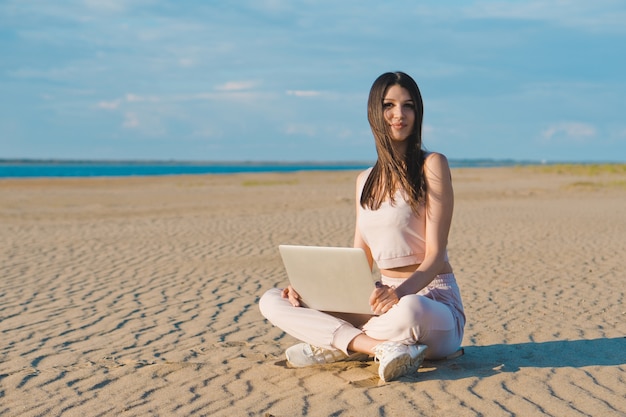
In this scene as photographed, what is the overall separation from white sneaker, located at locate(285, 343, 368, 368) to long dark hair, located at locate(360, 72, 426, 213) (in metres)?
0.96

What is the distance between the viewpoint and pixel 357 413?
3.74m

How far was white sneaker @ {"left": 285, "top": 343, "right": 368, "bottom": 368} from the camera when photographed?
4.56m

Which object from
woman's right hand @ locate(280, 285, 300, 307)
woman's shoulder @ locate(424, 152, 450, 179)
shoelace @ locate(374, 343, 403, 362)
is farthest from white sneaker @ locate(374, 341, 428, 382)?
woman's shoulder @ locate(424, 152, 450, 179)

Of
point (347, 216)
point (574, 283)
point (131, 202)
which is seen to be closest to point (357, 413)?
point (574, 283)

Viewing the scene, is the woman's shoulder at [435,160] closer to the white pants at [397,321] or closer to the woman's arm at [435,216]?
the woman's arm at [435,216]

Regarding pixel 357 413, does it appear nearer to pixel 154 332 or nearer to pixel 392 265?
pixel 392 265

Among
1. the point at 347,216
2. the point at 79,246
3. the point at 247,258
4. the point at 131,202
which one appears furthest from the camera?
the point at 131,202

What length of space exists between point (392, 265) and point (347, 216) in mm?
13729

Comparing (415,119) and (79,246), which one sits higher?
(415,119)

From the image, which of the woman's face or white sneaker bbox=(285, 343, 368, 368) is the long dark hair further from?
white sneaker bbox=(285, 343, 368, 368)

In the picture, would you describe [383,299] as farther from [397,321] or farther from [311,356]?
[311,356]

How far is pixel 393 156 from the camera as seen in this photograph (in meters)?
4.31

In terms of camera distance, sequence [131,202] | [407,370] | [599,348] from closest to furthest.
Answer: [407,370], [599,348], [131,202]

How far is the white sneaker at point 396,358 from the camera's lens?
3980mm
